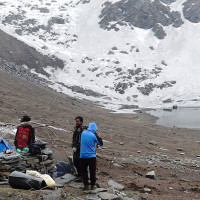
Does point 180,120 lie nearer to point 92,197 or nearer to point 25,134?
point 25,134

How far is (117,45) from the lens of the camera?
12144 cm

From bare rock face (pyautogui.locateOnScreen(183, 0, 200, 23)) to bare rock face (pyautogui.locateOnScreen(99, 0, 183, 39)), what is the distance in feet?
16.4

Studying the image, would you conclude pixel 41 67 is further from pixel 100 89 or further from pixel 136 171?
pixel 136 171

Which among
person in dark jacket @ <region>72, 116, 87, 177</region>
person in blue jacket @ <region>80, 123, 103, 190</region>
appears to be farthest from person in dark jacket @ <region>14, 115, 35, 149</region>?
person in blue jacket @ <region>80, 123, 103, 190</region>

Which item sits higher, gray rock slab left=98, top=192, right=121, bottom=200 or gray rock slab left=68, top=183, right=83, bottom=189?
gray rock slab left=98, top=192, right=121, bottom=200

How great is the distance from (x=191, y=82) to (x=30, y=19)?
8566 cm

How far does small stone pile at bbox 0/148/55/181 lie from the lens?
→ 29.2 ft

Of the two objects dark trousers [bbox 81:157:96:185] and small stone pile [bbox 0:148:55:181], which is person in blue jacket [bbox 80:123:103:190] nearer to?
dark trousers [bbox 81:157:96:185]

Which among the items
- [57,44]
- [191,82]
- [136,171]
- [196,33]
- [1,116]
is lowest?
[136,171]

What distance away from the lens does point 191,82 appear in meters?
99.4

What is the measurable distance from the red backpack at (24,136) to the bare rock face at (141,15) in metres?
128

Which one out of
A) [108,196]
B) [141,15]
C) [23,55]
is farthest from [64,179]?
[141,15]

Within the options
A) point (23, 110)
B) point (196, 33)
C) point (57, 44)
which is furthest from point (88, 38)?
point (23, 110)

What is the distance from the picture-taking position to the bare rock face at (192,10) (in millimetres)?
138500
